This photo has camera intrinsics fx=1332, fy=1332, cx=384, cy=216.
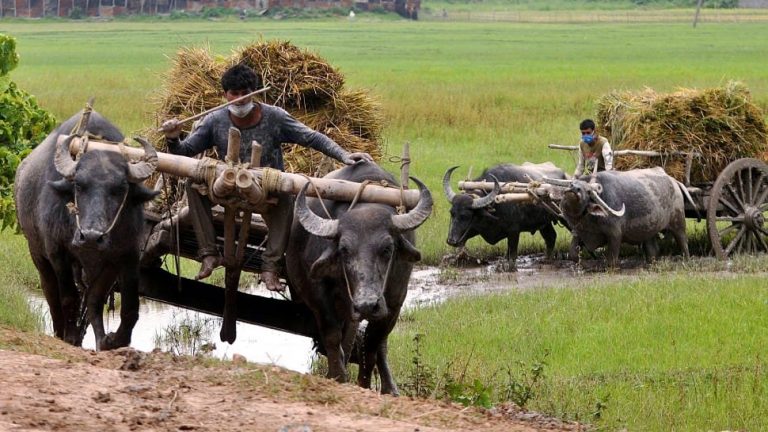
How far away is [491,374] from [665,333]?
6.62ft

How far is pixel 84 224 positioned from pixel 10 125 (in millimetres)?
3801

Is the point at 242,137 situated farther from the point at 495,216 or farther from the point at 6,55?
the point at 495,216

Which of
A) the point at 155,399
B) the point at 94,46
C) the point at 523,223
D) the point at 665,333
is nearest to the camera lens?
the point at 155,399

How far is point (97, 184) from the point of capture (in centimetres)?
775

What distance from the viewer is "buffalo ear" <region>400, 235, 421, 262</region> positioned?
752 centimetres

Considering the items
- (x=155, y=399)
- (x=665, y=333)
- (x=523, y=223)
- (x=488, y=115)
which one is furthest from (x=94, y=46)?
(x=155, y=399)

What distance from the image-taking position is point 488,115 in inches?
1045

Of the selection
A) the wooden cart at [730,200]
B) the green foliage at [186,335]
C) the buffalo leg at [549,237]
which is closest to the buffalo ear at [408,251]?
the green foliage at [186,335]

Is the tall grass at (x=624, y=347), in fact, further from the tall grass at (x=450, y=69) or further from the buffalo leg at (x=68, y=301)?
the tall grass at (x=450, y=69)

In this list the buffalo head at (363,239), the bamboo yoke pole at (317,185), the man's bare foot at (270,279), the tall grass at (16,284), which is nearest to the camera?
the buffalo head at (363,239)

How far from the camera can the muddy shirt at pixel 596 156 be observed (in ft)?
45.7

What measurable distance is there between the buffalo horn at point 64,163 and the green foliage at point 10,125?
126 inches

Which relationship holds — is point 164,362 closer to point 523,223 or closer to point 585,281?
point 585,281

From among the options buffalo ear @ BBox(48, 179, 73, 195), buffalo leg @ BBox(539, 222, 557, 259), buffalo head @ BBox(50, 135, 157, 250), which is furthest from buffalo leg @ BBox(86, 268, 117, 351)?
buffalo leg @ BBox(539, 222, 557, 259)
